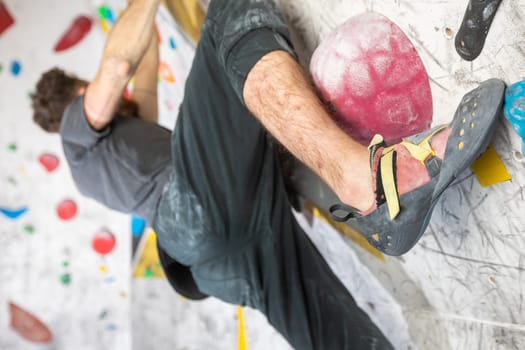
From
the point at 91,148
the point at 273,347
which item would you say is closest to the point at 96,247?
the point at 91,148

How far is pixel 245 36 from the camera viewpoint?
3.49 feet

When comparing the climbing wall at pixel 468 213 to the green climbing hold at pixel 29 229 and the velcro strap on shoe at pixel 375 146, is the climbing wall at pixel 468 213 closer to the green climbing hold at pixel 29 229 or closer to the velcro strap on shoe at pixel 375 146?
the velcro strap on shoe at pixel 375 146

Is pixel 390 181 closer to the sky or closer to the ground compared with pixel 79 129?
closer to the ground

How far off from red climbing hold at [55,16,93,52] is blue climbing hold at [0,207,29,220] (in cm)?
Answer: 64

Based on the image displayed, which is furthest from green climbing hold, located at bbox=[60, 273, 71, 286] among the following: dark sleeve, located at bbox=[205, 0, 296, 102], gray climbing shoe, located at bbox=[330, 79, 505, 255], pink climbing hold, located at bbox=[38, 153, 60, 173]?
gray climbing shoe, located at bbox=[330, 79, 505, 255]

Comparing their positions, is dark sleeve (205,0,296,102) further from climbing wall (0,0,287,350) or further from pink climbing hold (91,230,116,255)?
pink climbing hold (91,230,116,255)

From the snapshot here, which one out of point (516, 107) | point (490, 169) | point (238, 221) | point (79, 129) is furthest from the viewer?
point (79, 129)

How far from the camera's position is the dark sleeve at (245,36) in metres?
1.04

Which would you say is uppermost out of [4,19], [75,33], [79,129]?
[4,19]

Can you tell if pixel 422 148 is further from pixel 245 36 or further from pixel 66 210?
pixel 66 210

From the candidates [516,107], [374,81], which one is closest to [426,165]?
[516,107]

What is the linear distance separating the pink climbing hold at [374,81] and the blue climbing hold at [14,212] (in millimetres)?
1556

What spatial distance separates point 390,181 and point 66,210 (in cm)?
173

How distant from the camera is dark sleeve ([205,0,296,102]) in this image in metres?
1.04
